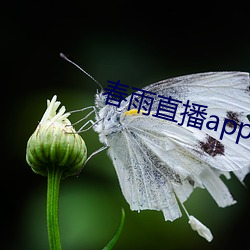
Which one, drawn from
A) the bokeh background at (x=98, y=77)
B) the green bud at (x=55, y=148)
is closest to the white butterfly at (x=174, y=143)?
the green bud at (x=55, y=148)

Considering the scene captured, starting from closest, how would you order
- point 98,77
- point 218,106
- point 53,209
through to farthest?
point 53,209
point 218,106
point 98,77

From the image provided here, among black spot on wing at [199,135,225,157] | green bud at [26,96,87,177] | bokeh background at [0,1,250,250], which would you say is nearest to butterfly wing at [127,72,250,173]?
black spot on wing at [199,135,225,157]

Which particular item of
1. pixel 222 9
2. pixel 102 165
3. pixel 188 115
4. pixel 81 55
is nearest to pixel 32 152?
pixel 188 115

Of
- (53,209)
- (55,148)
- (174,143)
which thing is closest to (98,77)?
(174,143)

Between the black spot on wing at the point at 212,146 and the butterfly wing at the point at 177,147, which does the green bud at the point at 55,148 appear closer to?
the butterfly wing at the point at 177,147

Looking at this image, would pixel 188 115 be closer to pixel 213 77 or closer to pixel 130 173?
pixel 213 77

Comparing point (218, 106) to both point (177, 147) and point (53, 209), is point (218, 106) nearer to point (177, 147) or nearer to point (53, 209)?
point (177, 147)

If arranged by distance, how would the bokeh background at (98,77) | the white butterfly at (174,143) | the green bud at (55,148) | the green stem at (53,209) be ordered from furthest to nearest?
the bokeh background at (98,77) < the white butterfly at (174,143) < the green bud at (55,148) < the green stem at (53,209)
